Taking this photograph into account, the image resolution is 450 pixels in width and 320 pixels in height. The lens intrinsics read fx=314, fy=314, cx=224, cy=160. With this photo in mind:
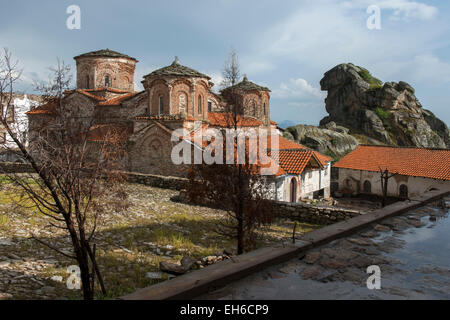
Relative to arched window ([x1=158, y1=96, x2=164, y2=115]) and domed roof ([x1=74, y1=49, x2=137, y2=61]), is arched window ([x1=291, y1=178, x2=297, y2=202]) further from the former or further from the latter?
domed roof ([x1=74, y1=49, x2=137, y2=61])

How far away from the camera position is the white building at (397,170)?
23062 millimetres

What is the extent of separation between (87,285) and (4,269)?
8.42 ft

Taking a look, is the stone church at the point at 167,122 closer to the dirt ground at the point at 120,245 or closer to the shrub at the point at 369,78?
the dirt ground at the point at 120,245

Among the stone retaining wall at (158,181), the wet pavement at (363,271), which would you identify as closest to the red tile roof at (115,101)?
the stone retaining wall at (158,181)

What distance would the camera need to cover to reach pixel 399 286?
9.72 ft

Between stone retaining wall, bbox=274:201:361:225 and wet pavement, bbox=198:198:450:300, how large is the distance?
252 inches

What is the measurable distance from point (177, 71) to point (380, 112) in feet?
112

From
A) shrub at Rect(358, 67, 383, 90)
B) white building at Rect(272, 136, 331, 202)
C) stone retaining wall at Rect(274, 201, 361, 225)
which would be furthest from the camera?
shrub at Rect(358, 67, 383, 90)

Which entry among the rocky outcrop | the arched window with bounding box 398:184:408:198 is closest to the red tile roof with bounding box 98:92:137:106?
the rocky outcrop

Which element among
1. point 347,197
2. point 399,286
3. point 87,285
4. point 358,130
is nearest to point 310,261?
point 399,286

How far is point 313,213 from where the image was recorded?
11555 millimetres

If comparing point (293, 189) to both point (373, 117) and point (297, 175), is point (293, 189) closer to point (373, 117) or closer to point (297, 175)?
point (297, 175)

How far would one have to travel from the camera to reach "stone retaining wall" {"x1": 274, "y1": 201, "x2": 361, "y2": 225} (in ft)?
36.1
